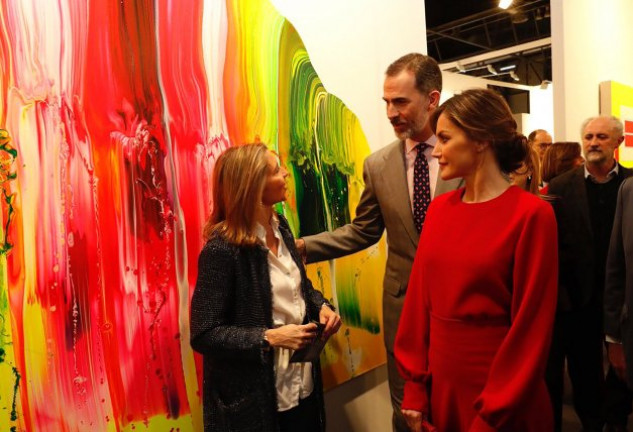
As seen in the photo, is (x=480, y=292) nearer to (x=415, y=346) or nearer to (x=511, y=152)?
(x=415, y=346)

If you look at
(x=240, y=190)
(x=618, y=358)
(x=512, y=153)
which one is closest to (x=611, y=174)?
(x=618, y=358)

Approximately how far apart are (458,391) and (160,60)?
1547 millimetres

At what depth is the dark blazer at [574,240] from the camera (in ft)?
8.09

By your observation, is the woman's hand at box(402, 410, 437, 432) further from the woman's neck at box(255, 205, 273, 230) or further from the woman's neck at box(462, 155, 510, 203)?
the woman's neck at box(255, 205, 273, 230)

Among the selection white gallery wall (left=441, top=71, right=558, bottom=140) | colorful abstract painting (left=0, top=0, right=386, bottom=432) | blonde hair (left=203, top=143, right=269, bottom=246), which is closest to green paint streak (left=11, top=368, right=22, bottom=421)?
colorful abstract painting (left=0, top=0, right=386, bottom=432)

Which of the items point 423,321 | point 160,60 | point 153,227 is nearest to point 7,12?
point 160,60

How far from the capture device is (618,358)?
7.50 ft

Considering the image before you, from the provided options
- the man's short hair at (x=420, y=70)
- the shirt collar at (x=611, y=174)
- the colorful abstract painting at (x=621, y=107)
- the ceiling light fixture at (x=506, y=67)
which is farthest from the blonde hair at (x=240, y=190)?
the ceiling light fixture at (x=506, y=67)

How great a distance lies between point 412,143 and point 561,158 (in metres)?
2.19

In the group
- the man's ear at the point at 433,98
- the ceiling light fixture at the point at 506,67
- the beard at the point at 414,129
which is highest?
the ceiling light fixture at the point at 506,67

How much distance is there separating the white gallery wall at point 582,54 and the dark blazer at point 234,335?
4.16 m

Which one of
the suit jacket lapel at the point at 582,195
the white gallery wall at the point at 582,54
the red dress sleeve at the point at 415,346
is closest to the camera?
the red dress sleeve at the point at 415,346

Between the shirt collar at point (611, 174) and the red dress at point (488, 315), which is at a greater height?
the shirt collar at point (611, 174)

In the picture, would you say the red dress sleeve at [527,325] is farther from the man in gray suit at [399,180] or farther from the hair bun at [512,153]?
the man in gray suit at [399,180]
